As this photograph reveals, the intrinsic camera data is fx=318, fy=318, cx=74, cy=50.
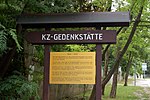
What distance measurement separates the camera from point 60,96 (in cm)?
1576

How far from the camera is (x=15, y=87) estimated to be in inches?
271

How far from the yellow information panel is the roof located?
2.32 ft

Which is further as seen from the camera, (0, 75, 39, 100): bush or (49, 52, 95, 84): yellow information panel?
(49, 52, 95, 84): yellow information panel

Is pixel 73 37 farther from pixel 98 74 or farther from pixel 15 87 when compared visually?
pixel 15 87

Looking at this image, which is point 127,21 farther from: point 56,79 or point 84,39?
point 56,79

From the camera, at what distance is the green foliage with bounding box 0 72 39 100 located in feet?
22.3

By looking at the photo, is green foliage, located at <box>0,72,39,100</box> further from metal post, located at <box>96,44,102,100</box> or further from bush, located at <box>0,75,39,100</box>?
metal post, located at <box>96,44,102,100</box>

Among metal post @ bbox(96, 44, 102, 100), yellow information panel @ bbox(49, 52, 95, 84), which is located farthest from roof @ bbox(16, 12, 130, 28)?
yellow information panel @ bbox(49, 52, 95, 84)

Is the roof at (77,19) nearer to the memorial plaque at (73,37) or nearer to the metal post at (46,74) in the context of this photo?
the memorial plaque at (73,37)

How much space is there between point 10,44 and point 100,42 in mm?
2038

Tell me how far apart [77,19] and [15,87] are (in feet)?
6.68

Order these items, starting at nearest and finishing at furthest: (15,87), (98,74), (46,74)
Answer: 1. (15,87)
2. (98,74)
3. (46,74)

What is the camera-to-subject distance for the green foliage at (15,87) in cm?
678

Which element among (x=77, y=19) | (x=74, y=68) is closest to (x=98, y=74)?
(x=74, y=68)
